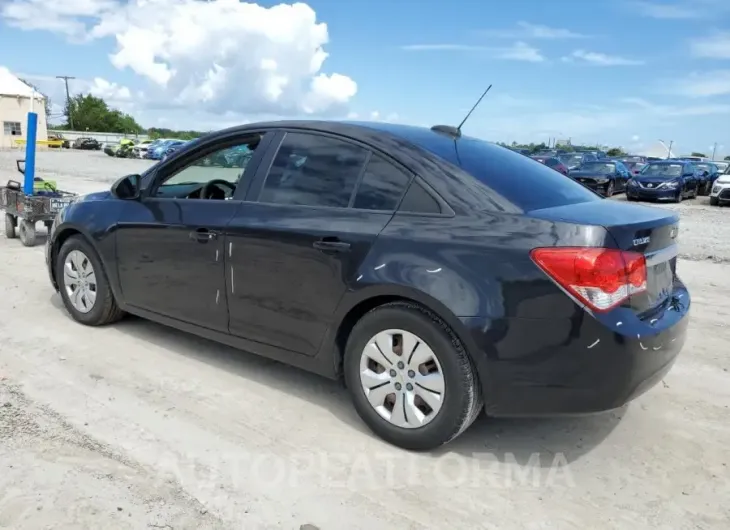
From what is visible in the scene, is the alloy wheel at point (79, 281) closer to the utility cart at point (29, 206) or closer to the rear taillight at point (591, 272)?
the utility cart at point (29, 206)

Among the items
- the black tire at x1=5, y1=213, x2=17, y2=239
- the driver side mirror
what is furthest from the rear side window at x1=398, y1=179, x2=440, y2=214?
the black tire at x1=5, y1=213, x2=17, y2=239

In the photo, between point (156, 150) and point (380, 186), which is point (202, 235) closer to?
point (380, 186)

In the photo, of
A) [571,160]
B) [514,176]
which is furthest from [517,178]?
[571,160]

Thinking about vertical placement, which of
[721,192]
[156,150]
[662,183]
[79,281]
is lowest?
[79,281]

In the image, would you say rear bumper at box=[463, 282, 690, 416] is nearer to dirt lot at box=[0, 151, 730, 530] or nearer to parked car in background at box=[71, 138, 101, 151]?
dirt lot at box=[0, 151, 730, 530]

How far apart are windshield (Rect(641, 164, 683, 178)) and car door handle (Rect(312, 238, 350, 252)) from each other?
24.0 m

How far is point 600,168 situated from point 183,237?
2479 cm

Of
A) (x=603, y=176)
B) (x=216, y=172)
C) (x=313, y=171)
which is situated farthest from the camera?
(x=603, y=176)

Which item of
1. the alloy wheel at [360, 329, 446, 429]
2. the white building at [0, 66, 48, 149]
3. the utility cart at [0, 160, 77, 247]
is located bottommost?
the alloy wheel at [360, 329, 446, 429]

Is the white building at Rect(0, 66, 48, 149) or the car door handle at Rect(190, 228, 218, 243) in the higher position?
the white building at Rect(0, 66, 48, 149)

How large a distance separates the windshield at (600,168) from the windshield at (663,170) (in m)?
1.36

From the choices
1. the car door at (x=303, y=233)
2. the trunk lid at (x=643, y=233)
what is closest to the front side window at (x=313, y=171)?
the car door at (x=303, y=233)

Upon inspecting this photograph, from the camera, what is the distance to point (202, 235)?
396 cm

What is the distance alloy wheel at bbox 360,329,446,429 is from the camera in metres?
3.06
